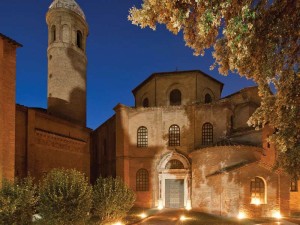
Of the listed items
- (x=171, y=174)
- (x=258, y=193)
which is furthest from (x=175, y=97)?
(x=258, y=193)

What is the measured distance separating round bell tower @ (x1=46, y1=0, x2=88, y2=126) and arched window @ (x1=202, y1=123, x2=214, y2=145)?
12533 millimetres

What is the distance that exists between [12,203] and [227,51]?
8.90 m

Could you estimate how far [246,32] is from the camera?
6.54 meters

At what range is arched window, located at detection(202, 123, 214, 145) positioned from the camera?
2409cm

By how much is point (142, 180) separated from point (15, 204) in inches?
623

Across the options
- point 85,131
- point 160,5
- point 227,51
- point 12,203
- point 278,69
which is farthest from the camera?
point 85,131

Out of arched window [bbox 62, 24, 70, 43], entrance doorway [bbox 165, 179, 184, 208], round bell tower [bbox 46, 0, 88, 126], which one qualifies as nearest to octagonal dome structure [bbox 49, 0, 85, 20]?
round bell tower [bbox 46, 0, 88, 126]

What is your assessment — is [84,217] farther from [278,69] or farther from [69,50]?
[69,50]

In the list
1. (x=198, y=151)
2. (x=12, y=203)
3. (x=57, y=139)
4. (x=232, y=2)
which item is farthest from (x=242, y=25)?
(x=57, y=139)

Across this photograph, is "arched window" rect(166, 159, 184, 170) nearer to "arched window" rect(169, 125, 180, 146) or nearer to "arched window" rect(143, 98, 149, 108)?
"arched window" rect(169, 125, 180, 146)

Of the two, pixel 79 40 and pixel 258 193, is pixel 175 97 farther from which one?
pixel 258 193

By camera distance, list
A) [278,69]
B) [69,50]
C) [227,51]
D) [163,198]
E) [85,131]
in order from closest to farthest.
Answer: [278,69], [227,51], [163,198], [85,131], [69,50]

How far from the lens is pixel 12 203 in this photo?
9727 millimetres

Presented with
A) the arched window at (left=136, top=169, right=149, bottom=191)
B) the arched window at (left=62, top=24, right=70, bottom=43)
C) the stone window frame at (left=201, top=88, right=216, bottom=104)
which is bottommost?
the arched window at (left=136, top=169, right=149, bottom=191)
